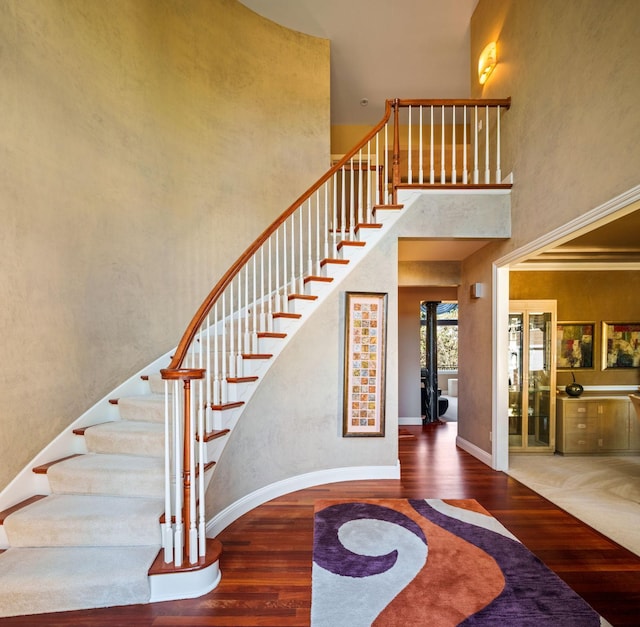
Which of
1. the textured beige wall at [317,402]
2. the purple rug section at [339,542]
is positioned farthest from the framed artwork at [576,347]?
the purple rug section at [339,542]

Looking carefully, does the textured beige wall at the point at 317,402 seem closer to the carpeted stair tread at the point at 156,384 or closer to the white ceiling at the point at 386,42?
the carpeted stair tread at the point at 156,384

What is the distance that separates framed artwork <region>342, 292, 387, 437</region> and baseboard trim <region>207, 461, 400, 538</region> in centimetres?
39

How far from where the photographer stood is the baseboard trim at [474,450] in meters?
4.33

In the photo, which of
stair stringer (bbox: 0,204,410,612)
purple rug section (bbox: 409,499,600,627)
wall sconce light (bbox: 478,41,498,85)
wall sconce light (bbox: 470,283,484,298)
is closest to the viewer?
purple rug section (bbox: 409,499,600,627)

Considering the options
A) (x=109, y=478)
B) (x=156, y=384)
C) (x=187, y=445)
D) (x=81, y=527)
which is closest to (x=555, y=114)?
(x=187, y=445)

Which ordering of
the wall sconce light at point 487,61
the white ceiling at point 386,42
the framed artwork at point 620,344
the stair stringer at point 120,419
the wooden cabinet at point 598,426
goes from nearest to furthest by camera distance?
the stair stringer at point 120,419
the wall sconce light at point 487,61
the wooden cabinet at point 598,426
the white ceiling at point 386,42
the framed artwork at point 620,344

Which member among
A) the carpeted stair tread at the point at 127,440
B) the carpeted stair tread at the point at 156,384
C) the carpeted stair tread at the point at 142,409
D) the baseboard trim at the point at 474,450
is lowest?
the baseboard trim at the point at 474,450

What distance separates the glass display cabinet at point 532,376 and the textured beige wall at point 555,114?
0.61 metres

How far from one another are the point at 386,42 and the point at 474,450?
19.2 ft

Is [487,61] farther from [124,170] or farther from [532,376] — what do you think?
[124,170]

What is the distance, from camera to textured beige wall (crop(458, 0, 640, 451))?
7.64 feet

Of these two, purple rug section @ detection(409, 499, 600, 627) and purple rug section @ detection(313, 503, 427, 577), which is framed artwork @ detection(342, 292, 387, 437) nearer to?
purple rug section @ detection(313, 503, 427, 577)

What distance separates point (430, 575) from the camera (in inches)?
89.3

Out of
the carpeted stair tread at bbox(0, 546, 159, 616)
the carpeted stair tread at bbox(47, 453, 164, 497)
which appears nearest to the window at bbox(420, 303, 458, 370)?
the carpeted stair tread at bbox(47, 453, 164, 497)
